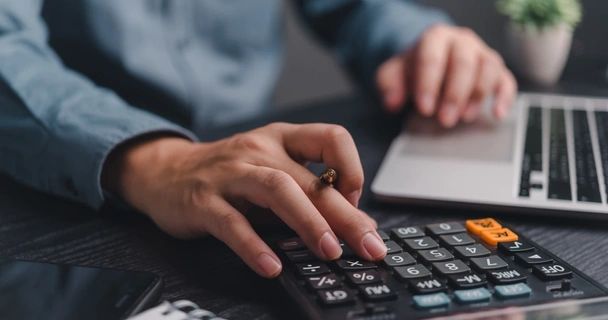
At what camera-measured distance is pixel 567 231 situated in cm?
49

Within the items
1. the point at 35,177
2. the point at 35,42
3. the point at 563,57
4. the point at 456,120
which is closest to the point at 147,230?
the point at 35,177

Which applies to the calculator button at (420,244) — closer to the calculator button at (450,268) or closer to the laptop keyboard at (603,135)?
the calculator button at (450,268)

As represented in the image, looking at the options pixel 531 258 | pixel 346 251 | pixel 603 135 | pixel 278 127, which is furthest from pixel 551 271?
pixel 603 135

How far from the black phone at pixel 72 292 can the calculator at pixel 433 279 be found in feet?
0.28

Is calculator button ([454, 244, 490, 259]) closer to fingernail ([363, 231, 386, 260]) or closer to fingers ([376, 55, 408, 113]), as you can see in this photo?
fingernail ([363, 231, 386, 260])

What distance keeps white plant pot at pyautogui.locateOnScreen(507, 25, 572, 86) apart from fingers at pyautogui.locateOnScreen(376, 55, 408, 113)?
0.23 m

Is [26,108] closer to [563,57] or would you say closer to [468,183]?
[468,183]

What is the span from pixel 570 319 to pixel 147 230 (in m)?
0.30

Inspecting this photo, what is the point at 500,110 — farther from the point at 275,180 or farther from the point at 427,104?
the point at 275,180

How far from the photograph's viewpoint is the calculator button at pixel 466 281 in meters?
0.36

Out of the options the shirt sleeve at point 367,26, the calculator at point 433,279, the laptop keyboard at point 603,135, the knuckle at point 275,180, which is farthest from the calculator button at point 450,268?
the shirt sleeve at point 367,26

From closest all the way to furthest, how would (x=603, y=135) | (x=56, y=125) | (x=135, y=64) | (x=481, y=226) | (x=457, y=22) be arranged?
(x=481, y=226)
(x=56, y=125)
(x=603, y=135)
(x=135, y=64)
(x=457, y=22)

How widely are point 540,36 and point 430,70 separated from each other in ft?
0.86

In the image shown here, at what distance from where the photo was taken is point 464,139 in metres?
0.68
